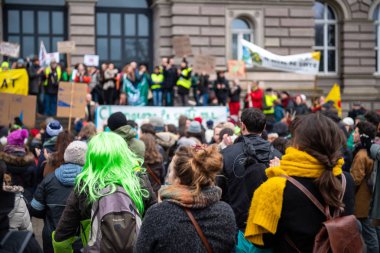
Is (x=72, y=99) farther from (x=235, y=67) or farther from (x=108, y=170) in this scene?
(x=108, y=170)

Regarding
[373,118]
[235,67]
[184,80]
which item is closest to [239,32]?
[235,67]

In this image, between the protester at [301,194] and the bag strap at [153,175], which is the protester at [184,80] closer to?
the bag strap at [153,175]

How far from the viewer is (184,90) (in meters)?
18.8

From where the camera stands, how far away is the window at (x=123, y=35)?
23.6 metres

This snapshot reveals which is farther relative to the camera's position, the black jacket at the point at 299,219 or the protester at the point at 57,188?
the protester at the point at 57,188

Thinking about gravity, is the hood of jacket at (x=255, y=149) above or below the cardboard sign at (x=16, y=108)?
below

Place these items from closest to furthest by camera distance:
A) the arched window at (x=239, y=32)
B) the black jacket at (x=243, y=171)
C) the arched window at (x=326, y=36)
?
1. the black jacket at (x=243, y=171)
2. the arched window at (x=239, y=32)
3. the arched window at (x=326, y=36)

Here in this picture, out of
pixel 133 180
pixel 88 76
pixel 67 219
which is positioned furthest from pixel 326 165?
pixel 88 76

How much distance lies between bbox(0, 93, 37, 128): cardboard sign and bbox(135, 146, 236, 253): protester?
10.9m

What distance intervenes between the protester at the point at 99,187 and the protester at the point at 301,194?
861mm

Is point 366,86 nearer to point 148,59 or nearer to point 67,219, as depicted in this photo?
point 148,59

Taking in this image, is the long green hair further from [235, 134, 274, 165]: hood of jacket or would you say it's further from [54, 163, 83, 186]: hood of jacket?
[235, 134, 274, 165]: hood of jacket

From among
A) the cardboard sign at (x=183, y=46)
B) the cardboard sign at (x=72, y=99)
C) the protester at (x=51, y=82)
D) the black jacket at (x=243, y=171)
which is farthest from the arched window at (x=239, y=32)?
the black jacket at (x=243, y=171)

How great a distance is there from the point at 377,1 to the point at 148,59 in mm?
10100
